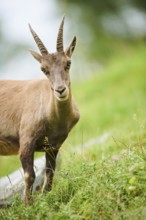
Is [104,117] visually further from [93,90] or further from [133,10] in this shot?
[133,10]

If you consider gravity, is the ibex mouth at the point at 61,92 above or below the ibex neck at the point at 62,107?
above

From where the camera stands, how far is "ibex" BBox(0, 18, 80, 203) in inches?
360

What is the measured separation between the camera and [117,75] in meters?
22.7

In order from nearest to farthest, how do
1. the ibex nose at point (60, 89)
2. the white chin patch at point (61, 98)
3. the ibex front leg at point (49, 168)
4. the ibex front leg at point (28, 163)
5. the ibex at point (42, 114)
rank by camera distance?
1. the ibex nose at point (60, 89)
2. the white chin patch at point (61, 98)
3. the ibex at point (42, 114)
4. the ibex front leg at point (28, 163)
5. the ibex front leg at point (49, 168)

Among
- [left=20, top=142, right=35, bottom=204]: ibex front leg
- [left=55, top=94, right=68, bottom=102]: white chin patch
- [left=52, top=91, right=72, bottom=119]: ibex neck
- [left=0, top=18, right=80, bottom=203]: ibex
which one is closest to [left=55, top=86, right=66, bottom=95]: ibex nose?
[left=0, top=18, right=80, bottom=203]: ibex

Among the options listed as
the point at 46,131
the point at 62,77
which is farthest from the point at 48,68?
the point at 46,131

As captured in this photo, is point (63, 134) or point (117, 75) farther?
point (117, 75)

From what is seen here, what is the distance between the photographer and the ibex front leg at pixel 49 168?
9.70 metres

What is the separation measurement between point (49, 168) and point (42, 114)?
844 millimetres

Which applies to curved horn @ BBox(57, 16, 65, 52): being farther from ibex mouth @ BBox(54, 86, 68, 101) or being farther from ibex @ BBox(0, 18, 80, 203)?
ibex mouth @ BBox(54, 86, 68, 101)

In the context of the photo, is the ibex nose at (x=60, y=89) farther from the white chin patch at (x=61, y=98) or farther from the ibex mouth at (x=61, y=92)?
the white chin patch at (x=61, y=98)

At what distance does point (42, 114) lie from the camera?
30.8 ft

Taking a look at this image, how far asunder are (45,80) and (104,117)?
8.60 meters

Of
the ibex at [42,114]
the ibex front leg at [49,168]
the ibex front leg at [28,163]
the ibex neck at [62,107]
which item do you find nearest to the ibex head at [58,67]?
the ibex at [42,114]
